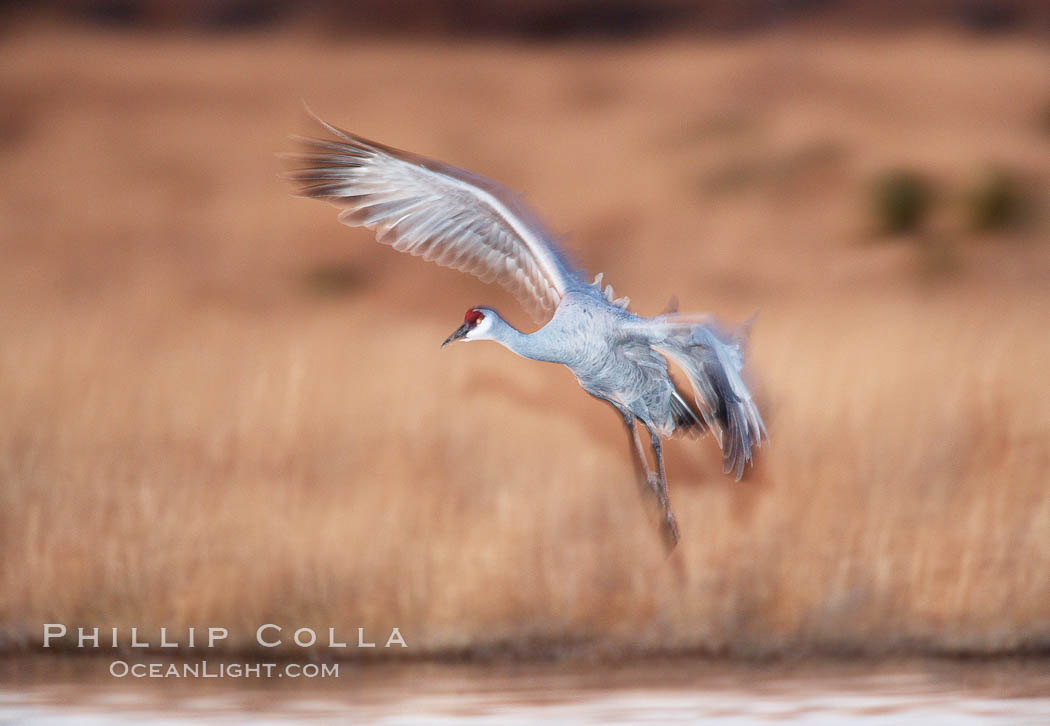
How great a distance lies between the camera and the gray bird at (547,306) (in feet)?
16.9

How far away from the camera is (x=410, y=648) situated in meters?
7.31

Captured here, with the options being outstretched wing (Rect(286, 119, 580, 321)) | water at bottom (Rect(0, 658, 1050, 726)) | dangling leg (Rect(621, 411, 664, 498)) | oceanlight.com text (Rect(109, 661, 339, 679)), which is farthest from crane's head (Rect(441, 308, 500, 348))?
oceanlight.com text (Rect(109, 661, 339, 679))

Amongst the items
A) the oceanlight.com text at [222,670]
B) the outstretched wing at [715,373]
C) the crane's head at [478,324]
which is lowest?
the oceanlight.com text at [222,670]

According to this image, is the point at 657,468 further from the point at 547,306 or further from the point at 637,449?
the point at 547,306

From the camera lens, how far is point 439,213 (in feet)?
18.7

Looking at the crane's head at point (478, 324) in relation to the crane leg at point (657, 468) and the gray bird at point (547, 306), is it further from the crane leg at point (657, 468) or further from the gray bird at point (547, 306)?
the crane leg at point (657, 468)

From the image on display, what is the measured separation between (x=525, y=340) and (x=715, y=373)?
614mm

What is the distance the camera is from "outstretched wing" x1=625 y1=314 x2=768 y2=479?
5004mm

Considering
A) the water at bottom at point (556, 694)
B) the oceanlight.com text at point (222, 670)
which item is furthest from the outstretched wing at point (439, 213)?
the oceanlight.com text at point (222, 670)

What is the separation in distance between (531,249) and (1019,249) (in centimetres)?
2477

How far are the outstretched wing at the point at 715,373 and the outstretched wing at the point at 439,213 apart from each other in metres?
0.43

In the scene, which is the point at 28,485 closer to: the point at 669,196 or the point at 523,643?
the point at 523,643

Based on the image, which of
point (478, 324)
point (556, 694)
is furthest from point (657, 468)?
point (556, 694)

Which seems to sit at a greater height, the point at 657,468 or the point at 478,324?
the point at 478,324
